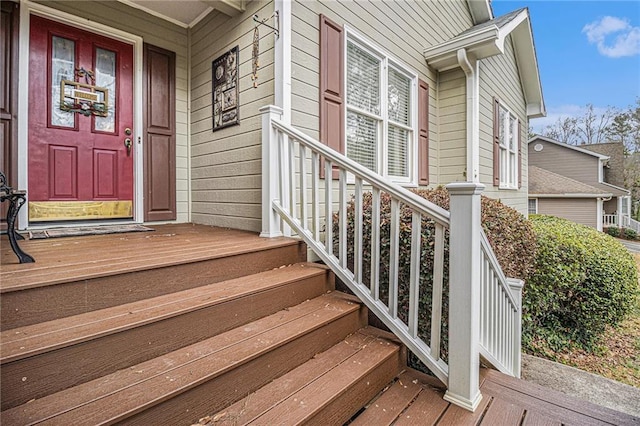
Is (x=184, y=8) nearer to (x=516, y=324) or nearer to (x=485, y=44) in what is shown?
(x=485, y=44)

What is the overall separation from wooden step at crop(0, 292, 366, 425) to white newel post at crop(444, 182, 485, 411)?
2.23 feet

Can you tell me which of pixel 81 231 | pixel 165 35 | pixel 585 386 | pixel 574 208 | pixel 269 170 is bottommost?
pixel 585 386

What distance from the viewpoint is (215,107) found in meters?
3.68

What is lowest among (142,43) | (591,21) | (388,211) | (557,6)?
(388,211)

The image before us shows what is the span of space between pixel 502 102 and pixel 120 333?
7.76 meters

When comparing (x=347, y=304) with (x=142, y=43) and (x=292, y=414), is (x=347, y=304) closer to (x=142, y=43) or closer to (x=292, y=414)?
(x=292, y=414)

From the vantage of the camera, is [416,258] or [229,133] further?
[229,133]

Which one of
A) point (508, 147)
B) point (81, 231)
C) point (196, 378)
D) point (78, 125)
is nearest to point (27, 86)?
point (78, 125)

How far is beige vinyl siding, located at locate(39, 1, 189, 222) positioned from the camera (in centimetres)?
338

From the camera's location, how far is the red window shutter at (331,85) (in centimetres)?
326

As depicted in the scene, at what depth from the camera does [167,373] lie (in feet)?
4.39

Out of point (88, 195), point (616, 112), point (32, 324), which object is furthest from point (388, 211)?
point (616, 112)

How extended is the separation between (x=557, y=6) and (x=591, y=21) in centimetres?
819

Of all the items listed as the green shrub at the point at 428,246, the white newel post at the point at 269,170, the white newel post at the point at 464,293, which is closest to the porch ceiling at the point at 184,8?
the white newel post at the point at 269,170
